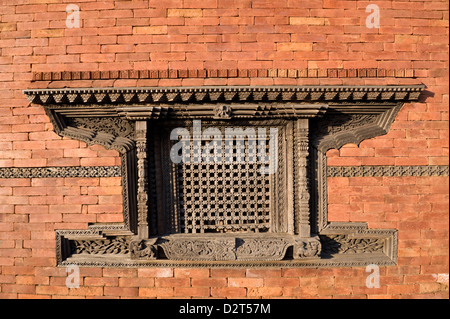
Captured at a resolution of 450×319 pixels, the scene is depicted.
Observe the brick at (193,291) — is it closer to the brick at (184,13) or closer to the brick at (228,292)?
the brick at (228,292)

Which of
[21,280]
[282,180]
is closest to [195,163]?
[282,180]

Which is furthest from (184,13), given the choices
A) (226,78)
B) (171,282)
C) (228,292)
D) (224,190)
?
(228,292)

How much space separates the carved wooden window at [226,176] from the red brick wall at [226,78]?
139 mm

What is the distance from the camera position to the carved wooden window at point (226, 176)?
2.63 metres

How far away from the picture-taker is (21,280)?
9.28 ft

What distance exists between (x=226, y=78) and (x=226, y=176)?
3.53ft

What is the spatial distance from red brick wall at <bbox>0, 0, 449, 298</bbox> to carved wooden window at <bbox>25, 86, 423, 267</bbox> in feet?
0.45

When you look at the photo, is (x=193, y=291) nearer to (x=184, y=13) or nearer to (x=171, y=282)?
(x=171, y=282)

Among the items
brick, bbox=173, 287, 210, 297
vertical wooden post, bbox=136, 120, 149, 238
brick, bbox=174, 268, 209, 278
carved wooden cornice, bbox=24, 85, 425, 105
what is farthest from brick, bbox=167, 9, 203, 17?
brick, bbox=173, 287, 210, 297

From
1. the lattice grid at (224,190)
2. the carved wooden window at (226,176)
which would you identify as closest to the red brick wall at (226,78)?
the carved wooden window at (226,176)

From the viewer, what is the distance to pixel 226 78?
2693 millimetres

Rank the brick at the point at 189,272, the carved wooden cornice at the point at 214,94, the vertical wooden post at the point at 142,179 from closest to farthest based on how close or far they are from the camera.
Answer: the carved wooden cornice at the point at 214,94, the vertical wooden post at the point at 142,179, the brick at the point at 189,272

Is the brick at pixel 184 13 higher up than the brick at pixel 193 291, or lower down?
higher up

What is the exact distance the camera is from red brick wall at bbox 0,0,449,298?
2.74 metres
